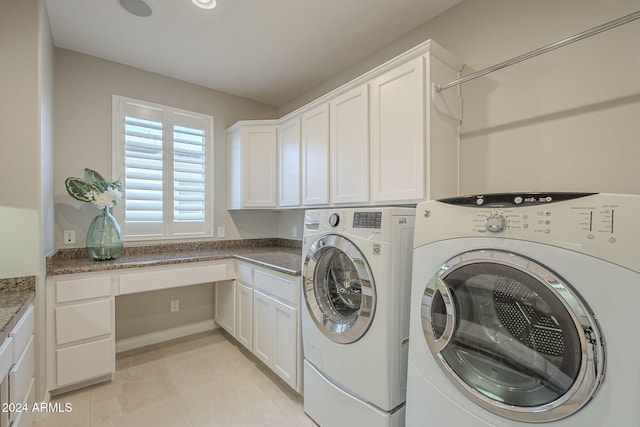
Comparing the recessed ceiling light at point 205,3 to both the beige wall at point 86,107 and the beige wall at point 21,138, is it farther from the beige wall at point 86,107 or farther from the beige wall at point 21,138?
the beige wall at point 86,107

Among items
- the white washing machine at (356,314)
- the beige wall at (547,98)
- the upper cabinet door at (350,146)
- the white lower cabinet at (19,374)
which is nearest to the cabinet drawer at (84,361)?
the white lower cabinet at (19,374)

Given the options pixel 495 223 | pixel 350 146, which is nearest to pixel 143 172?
pixel 350 146

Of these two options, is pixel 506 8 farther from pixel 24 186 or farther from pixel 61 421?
pixel 61 421

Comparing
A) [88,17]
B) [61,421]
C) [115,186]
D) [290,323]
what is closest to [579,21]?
[290,323]

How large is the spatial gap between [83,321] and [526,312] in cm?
259

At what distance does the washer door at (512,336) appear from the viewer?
803 mm

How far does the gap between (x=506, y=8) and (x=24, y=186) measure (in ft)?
9.76

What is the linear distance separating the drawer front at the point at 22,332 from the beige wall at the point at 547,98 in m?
2.50

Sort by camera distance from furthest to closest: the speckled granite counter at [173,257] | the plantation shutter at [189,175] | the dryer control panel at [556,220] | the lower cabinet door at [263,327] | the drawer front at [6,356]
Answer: the plantation shutter at [189,175], the lower cabinet door at [263,327], the speckled granite counter at [173,257], the drawer front at [6,356], the dryer control panel at [556,220]

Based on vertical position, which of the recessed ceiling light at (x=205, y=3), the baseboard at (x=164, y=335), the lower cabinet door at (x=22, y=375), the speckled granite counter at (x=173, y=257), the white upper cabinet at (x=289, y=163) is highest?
the recessed ceiling light at (x=205, y=3)

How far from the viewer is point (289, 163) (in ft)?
8.99

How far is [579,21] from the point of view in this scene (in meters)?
1.41

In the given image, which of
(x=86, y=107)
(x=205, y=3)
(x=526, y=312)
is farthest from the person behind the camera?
(x=86, y=107)

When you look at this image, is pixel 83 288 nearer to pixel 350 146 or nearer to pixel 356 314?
pixel 356 314
